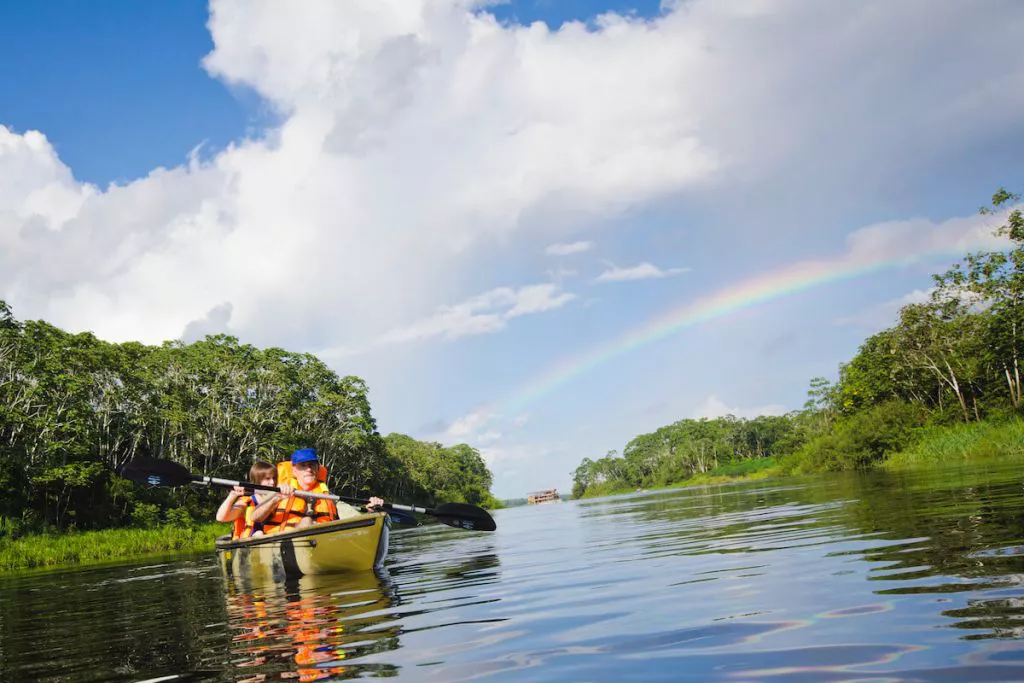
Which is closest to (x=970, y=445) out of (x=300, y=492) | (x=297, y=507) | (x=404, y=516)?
(x=404, y=516)

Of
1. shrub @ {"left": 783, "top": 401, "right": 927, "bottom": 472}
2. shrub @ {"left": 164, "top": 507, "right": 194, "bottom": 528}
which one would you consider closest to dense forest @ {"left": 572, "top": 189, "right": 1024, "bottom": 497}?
shrub @ {"left": 783, "top": 401, "right": 927, "bottom": 472}

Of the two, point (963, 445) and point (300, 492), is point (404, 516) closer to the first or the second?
point (300, 492)

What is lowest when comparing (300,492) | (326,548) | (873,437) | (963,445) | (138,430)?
(963,445)

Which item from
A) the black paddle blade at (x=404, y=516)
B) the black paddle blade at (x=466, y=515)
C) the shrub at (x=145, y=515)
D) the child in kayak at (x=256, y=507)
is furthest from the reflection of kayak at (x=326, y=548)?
the shrub at (x=145, y=515)

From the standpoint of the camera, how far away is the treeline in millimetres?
34719

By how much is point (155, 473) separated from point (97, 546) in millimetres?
21824

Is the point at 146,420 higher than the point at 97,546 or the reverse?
higher

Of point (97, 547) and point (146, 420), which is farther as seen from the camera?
point (146, 420)

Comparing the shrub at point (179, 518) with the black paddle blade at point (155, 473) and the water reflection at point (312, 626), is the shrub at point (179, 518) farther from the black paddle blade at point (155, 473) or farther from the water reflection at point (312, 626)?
the water reflection at point (312, 626)

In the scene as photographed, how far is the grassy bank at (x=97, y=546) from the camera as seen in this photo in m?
27.4

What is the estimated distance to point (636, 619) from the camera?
492cm

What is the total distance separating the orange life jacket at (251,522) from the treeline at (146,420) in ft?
81.0

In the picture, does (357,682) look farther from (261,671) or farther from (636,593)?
(636,593)

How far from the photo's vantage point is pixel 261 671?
4.39 m
